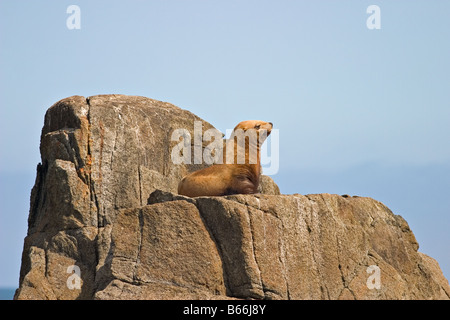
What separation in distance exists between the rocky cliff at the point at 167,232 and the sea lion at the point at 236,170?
1010 mm

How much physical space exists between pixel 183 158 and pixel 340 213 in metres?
4.20

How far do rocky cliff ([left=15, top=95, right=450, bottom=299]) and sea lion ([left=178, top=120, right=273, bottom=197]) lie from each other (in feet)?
3.31

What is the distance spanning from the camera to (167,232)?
45.6 ft

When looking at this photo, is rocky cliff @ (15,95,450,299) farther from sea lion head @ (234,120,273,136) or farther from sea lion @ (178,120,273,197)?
sea lion head @ (234,120,273,136)

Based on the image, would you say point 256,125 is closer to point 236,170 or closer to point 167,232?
point 236,170

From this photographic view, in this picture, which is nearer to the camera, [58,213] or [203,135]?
[58,213]

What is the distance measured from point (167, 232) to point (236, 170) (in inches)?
105

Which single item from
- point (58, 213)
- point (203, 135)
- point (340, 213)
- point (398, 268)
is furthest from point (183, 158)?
point (398, 268)

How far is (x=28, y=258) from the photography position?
16.7m

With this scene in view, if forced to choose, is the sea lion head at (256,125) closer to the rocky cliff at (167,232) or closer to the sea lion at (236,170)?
the sea lion at (236,170)

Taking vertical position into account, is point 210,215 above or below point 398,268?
above
